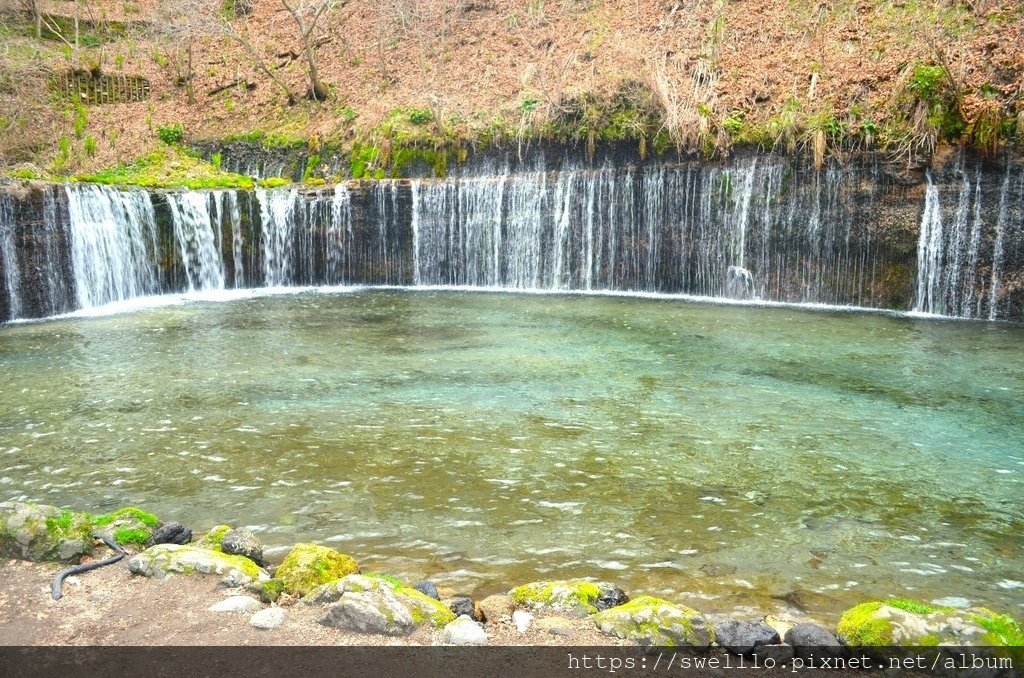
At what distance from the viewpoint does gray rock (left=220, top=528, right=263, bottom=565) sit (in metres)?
4.65

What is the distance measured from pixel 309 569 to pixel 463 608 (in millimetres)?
923

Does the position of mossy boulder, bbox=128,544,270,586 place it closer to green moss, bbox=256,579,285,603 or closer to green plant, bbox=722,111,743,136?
green moss, bbox=256,579,285,603

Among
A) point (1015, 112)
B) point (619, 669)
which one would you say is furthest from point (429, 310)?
point (619, 669)

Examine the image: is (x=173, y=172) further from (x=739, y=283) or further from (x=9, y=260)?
(x=739, y=283)

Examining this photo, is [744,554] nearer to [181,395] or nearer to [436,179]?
[181,395]

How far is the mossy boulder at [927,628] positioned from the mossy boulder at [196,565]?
307cm

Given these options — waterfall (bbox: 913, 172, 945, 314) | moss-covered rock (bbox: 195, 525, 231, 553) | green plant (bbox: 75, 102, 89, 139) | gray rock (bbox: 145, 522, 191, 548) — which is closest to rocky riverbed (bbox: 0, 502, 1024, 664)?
moss-covered rock (bbox: 195, 525, 231, 553)

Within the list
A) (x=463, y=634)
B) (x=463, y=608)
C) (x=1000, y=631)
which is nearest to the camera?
(x=1000, y=631)

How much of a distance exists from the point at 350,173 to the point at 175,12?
415 inches

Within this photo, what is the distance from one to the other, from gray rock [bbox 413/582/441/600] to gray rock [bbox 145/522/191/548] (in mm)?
1623

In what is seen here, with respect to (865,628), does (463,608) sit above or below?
below

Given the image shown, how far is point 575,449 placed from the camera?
7.03 metres

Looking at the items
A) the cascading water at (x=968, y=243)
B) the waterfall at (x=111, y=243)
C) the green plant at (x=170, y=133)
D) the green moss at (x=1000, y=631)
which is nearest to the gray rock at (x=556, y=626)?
the green moss at (x=1000, y=631)

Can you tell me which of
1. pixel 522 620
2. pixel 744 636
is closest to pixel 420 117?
pixel 522 620
